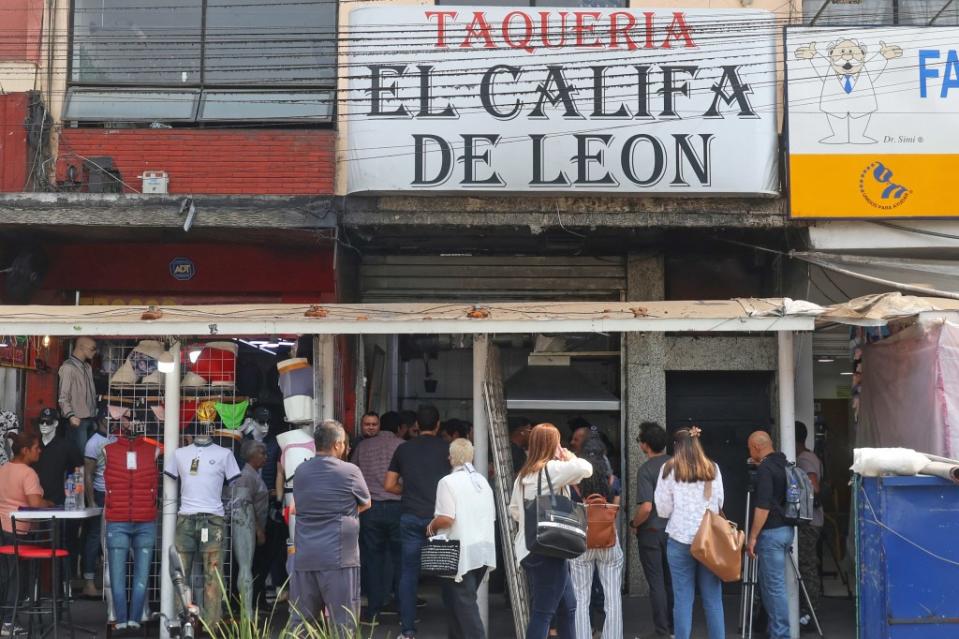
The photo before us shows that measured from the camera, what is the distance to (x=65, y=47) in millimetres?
12617

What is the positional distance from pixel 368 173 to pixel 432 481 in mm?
3390

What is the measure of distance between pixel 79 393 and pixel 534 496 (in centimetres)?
586

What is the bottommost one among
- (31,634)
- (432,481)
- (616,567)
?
(31,634)

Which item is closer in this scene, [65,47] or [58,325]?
[58,325]

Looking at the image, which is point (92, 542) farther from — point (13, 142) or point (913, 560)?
point (913, 560)

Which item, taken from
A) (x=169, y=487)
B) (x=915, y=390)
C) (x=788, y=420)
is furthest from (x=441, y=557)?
(x=915, y=390)

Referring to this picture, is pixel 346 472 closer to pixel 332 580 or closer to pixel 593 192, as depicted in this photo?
pixel 332 580

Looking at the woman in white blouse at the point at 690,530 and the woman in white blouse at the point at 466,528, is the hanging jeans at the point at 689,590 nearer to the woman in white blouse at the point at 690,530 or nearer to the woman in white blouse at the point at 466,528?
the woman in white blouse at the point at 690,530

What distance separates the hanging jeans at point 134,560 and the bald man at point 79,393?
5.31ft

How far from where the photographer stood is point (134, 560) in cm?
1030

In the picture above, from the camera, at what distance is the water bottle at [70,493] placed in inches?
422

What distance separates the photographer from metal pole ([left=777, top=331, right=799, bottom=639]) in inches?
384

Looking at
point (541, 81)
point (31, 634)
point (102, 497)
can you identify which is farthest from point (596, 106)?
point (31, 634)

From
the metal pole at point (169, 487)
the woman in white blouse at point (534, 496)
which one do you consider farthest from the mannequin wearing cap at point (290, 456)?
the woman in white blouse at point (534, 496)
